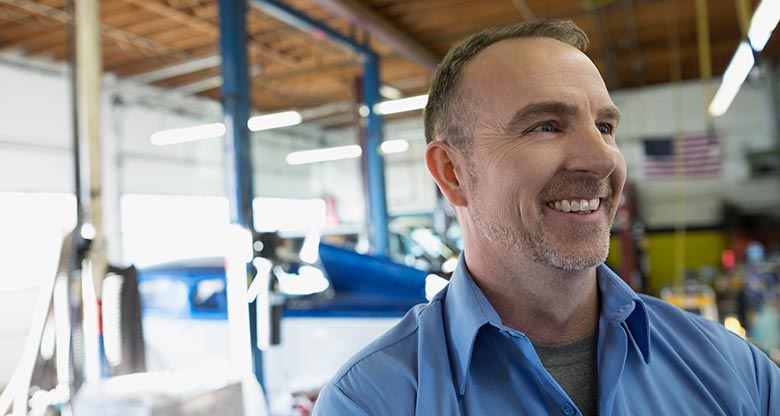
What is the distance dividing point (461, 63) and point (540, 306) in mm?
602

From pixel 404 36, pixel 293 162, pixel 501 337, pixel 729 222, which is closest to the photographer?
pixel 501 337

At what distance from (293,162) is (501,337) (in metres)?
16.0

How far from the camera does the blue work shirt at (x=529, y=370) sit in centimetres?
123

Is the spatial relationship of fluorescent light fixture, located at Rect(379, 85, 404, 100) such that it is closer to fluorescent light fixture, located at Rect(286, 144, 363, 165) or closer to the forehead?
fluorescent light fixture, located at Rect(286, 144, 363, 165)

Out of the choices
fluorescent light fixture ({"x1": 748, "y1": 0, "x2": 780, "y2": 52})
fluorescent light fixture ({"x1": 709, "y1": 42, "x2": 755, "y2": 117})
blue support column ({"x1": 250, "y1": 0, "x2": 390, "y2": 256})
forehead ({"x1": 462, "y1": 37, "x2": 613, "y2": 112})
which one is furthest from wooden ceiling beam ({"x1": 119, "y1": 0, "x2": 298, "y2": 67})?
forehead ({"x1": 462, "y1": 37, "x2": 613, "y2": 112})

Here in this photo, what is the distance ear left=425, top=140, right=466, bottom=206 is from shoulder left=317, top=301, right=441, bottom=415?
32 centimetres

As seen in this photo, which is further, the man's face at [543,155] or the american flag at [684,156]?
the american flag at [684,156]

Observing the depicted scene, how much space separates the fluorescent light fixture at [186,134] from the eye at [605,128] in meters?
10.8

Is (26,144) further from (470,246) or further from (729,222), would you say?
(729,222)

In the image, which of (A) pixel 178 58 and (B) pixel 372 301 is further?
(A) pixel 178 58

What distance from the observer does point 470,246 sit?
151 centimetres

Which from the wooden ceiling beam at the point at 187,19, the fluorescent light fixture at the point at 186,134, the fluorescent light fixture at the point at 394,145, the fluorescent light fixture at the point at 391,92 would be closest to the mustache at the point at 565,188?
the wooden ceiling beam at the point at 187,19

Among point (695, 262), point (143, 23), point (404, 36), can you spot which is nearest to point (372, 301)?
point (404, 36)

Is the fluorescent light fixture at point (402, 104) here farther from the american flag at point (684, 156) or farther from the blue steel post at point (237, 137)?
the blue steel post at point (237, 137)
